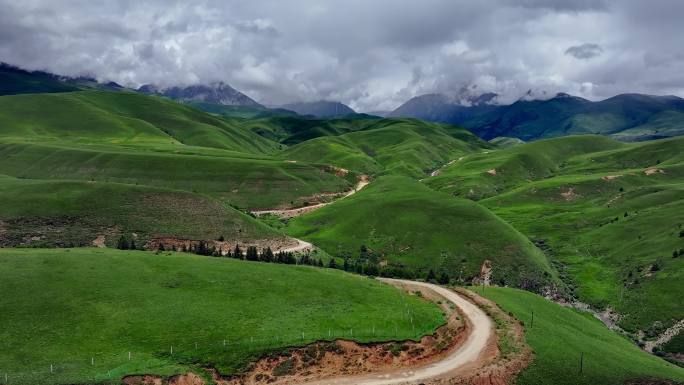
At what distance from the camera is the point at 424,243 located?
125188 millimetres

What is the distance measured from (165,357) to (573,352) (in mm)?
50552

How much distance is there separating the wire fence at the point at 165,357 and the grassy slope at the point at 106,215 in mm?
54017

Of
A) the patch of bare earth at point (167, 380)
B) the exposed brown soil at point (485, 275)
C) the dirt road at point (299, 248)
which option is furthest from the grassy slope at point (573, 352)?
the dirt road at point (299, 248)

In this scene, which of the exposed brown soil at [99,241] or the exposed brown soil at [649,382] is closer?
the exposed brown soil at [649,382]

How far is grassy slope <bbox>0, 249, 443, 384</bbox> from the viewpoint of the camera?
4697 centimetres

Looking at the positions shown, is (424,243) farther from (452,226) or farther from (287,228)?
(287,228)

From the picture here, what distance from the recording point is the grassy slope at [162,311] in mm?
46969

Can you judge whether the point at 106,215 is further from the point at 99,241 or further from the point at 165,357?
the point at 165,357

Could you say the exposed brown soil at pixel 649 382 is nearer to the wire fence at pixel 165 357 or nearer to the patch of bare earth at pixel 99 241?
the wire fence at pixel 165 357

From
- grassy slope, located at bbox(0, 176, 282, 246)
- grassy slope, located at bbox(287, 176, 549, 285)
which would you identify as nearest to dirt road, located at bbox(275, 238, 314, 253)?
grassy slope, located at bbox(0, 176, 282, 246)

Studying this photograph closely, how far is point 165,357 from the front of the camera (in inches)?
1896

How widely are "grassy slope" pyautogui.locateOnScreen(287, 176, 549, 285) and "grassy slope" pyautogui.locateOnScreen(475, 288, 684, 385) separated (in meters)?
26.8

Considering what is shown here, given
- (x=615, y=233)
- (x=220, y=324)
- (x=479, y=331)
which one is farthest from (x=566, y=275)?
(x=220, y=324)

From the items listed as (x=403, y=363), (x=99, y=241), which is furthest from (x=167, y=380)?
(x=99, y=241)
